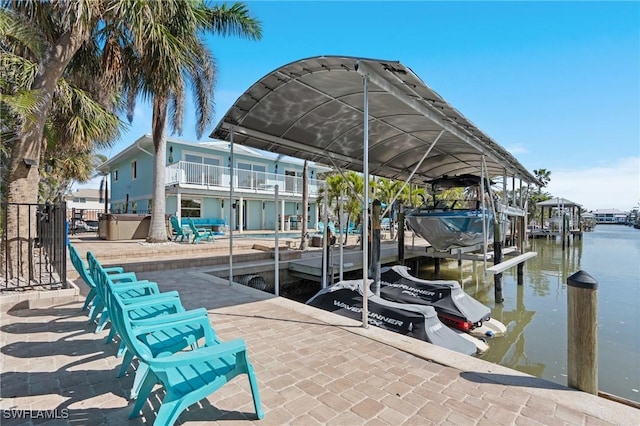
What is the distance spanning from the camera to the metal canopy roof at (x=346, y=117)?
4746 mm

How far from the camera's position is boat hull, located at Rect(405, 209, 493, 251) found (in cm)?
950

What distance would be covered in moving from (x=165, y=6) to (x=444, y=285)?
29.0 feet

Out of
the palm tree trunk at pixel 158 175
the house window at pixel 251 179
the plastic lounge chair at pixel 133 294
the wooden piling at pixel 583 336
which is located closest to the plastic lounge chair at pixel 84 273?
the plastic lounge chair at pixel 133 294

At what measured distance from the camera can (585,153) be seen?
13977mm

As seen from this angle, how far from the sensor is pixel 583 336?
303 cm

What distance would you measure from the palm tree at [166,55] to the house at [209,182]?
3.40 meters

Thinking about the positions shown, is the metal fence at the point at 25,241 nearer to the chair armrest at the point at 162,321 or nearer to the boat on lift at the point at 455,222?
the chair armrest at the point at 162,321

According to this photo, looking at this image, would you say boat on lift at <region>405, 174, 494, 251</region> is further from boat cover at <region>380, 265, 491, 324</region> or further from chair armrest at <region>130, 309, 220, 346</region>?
chair armrest at <region>130, 309, 220, 346</region>

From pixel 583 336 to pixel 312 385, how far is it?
101 inches

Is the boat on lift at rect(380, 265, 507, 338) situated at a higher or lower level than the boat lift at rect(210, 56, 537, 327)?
lower

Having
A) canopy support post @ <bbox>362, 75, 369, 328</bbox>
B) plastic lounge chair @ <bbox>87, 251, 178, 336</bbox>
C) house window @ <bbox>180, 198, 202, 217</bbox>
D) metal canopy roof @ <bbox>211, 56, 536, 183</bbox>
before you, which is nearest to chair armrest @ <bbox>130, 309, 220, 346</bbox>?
plastic lounge chair @ <bbox>87, 251, 178, 336</bbox>

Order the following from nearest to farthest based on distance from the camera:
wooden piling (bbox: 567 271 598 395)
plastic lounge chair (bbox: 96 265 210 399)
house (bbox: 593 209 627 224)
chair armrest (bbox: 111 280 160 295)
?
plastic lounge chair (bbox: 96 265 210 399), wooden piling (bbox: 567 271 598 395), chair armrest (bbox: 111 280 160 295), house (bbox: 593 209 627 224)

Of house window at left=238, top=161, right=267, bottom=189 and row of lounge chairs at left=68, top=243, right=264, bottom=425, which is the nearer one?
row of lounge chairs at left=68, top=243, right=264, bottom=425

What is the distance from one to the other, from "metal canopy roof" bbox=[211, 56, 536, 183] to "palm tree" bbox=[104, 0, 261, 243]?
8.56 ft
